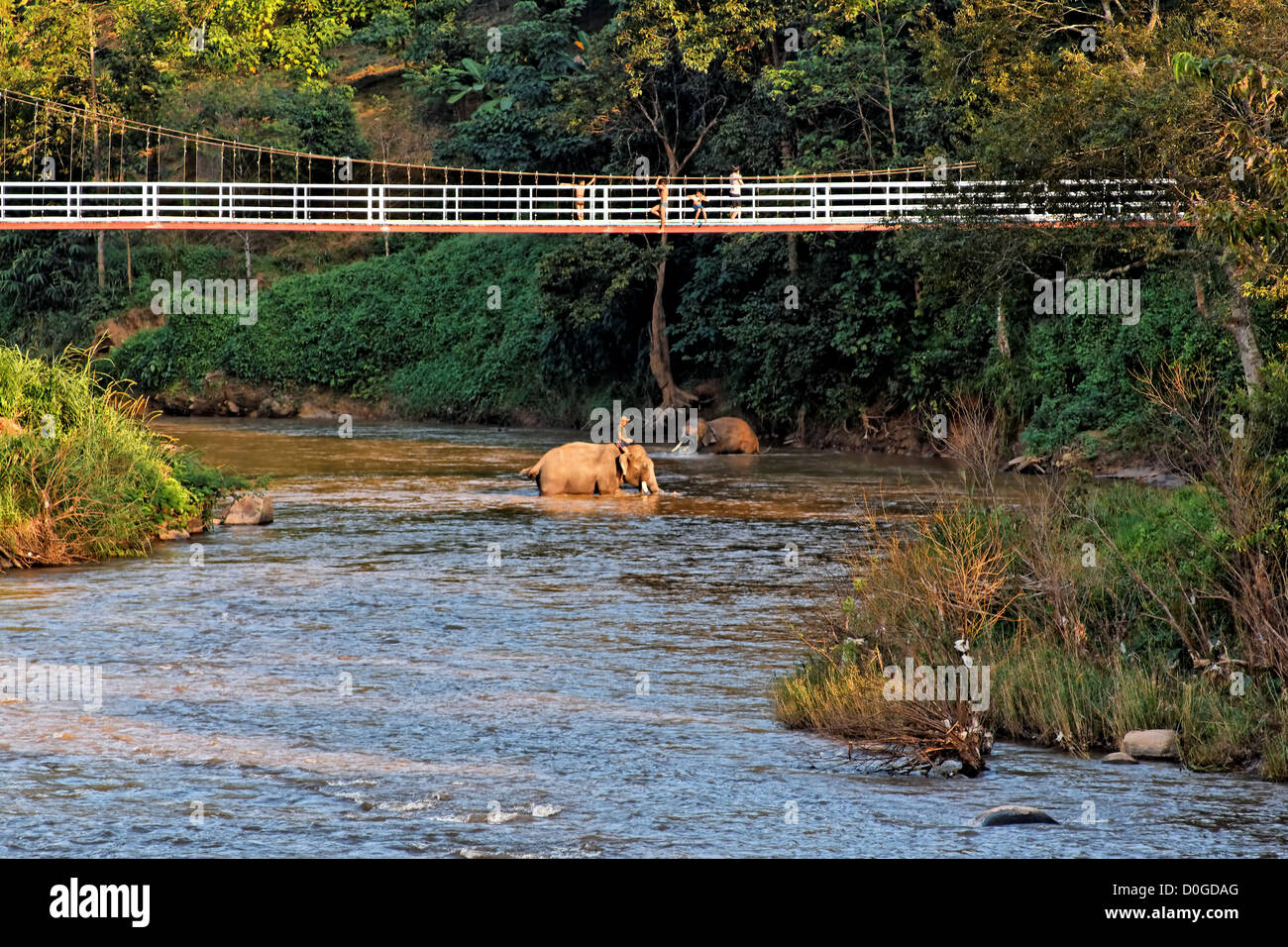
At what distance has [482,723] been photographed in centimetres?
1004

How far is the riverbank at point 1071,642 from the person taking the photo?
29.7 ft

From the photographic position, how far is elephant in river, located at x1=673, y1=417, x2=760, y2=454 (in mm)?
32906

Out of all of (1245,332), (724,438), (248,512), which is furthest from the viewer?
(724,438)

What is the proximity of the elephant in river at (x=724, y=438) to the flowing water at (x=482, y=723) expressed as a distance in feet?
43.9

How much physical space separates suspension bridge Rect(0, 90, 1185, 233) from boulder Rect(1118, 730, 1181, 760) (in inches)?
587

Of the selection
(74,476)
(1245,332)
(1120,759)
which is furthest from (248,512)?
(1120,759)

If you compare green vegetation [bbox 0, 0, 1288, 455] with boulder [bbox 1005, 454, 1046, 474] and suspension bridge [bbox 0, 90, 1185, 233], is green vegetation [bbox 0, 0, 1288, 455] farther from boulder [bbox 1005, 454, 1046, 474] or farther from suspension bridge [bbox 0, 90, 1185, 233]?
suspension bridge [bbox 0, 90, 1185, 233]
